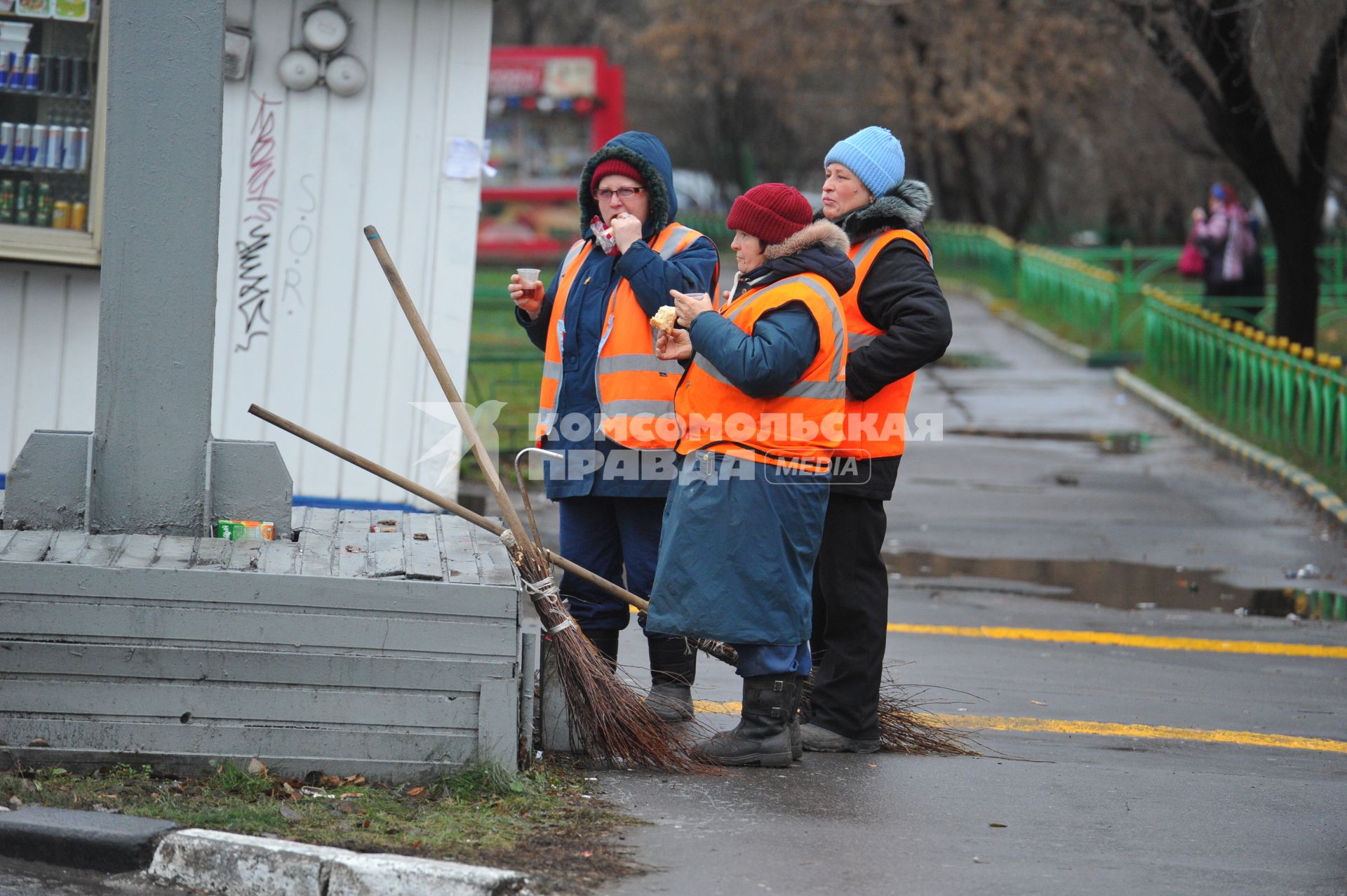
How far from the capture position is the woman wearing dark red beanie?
4.62 m

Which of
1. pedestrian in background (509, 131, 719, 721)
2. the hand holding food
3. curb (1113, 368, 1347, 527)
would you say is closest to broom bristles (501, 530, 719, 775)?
pedestrian in background (509, 131, 719, 721)

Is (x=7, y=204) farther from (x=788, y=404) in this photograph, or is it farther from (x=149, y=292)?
(x=788, y=404)

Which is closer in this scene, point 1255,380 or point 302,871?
point 302,871

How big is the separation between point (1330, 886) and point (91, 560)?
11.1 ft

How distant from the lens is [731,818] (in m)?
4.33

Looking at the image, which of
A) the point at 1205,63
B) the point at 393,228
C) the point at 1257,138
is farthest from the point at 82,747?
the point at 1257,138

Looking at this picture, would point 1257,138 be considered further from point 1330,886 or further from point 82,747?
point 82,747

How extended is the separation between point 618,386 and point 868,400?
31.8 inches

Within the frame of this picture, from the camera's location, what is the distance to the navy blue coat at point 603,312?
5152 millimetres

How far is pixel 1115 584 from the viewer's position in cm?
860

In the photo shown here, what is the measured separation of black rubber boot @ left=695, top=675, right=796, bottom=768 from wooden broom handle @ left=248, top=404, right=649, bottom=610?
0.44 meters

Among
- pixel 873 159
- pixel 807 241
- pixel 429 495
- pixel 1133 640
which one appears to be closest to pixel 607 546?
pixel 429 495

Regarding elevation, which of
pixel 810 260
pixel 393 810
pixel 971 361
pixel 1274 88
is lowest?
pixel 393 810

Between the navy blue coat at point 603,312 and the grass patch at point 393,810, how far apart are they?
3.63 ft
